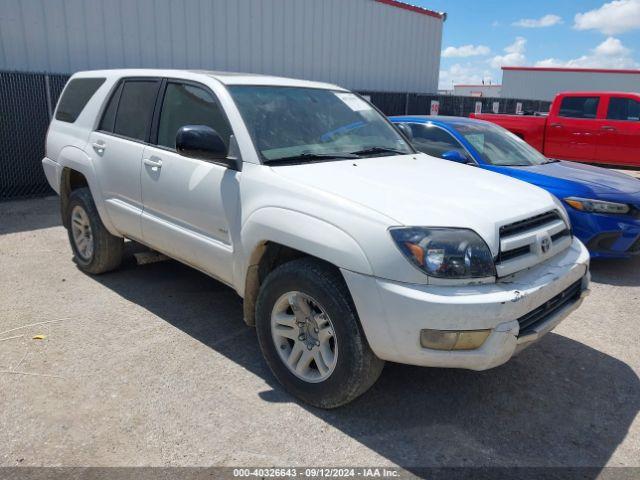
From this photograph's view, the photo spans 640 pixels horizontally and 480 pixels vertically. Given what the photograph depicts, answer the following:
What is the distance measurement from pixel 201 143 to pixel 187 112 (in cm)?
79

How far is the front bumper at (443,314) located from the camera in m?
2.50

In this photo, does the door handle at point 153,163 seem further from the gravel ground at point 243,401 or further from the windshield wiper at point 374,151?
the windshield wiper at point 374,151

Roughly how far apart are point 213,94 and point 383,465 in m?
2.55

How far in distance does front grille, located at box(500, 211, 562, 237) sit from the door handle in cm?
243

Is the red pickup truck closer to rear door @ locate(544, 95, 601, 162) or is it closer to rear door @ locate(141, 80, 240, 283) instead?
rear door @ locate(544, 95, 601, 162)

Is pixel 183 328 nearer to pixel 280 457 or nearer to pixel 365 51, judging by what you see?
pixel 280 457

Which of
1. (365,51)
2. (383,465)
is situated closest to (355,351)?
(383,465)

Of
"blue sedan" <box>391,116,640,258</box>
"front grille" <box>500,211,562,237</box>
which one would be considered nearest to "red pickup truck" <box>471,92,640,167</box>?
"blue sedan" <box>391,116,640,258</box>

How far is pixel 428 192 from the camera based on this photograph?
9.87 ft

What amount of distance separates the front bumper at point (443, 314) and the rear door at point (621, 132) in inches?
376

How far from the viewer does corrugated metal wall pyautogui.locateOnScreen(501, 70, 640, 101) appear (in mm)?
30406

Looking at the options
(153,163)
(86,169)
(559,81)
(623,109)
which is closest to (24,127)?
(86,169)

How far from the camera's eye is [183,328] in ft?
13.1

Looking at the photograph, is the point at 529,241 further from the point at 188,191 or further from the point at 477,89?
the point at 477,89
